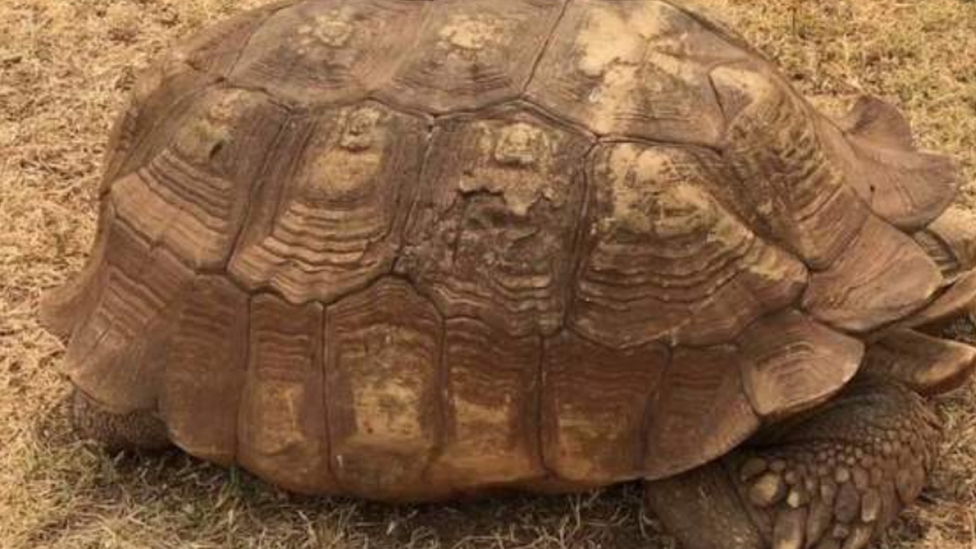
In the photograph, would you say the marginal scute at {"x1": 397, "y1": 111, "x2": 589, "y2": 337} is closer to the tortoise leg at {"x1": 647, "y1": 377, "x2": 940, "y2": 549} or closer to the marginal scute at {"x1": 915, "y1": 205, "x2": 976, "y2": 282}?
the tortoise leg at {"x1": 647, "y1": 377, "x2": 940, "y2": 549}

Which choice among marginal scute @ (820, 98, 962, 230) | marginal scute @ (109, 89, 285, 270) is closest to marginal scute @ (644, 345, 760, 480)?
marginal scute @ (820, 98, 962, 230)

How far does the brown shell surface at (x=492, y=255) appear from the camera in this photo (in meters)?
3.18

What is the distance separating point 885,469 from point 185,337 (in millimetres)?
1716

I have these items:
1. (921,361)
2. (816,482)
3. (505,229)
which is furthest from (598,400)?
(921,361)

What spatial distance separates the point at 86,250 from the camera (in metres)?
4.52

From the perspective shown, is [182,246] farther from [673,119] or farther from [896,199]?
[896,199]

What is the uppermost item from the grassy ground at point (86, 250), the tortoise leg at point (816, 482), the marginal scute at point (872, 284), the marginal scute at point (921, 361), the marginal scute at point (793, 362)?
the marginal scute at point (872, 284)

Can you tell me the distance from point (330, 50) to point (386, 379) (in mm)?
830

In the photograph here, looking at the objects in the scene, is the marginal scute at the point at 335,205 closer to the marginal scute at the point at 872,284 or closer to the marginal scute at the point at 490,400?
the marginal scute at the point at 490,400

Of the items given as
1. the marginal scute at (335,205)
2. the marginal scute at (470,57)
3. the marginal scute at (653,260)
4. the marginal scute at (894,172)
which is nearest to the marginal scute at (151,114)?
the marginal scute at (335,205)

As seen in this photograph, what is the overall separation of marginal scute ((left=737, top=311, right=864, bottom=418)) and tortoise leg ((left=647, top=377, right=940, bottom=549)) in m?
0.22

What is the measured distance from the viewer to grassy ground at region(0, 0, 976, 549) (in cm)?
359

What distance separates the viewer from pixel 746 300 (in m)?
3.20

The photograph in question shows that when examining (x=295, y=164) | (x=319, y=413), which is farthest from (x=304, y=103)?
(x=319, y=413)
